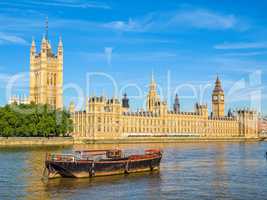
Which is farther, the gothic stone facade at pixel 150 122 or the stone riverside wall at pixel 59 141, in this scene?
the gothic stone facade at pixel 150 122

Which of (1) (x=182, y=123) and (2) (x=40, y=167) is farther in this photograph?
(1) (x=182, y=123)

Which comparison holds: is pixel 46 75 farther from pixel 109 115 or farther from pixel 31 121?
pixel 31 121

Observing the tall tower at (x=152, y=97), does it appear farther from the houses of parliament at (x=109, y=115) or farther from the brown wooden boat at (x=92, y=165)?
the brown wooden boat at (x=92, y=165)

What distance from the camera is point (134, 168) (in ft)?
156

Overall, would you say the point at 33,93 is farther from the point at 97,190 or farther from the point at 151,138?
the point at 97,190

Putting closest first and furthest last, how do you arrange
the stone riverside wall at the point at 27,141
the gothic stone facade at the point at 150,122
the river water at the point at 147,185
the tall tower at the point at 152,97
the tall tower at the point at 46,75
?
the river water at the point at 147,185
the stone riverside wall at the point at 27,141
the gothic stone facade at the point at 150,122
the tall tower at the point at 46,75
the tall tower at the point at 152,97

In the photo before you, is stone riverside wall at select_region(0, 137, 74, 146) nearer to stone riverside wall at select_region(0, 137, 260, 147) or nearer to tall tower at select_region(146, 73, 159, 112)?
stone riverside wall at select_region(0, 137, 260, 147)

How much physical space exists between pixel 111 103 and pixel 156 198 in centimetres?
10281

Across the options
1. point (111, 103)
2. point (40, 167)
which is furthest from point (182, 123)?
Answer: point (40, 167)

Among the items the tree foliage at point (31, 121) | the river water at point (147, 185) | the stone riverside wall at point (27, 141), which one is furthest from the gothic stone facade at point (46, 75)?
the river water at point (147, 185)

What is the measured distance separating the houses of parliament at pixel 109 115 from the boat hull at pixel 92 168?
251 ft

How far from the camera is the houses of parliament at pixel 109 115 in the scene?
13038 centimetres

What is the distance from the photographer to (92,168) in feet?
142

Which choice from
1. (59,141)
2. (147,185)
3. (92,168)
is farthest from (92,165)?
(59,141)
